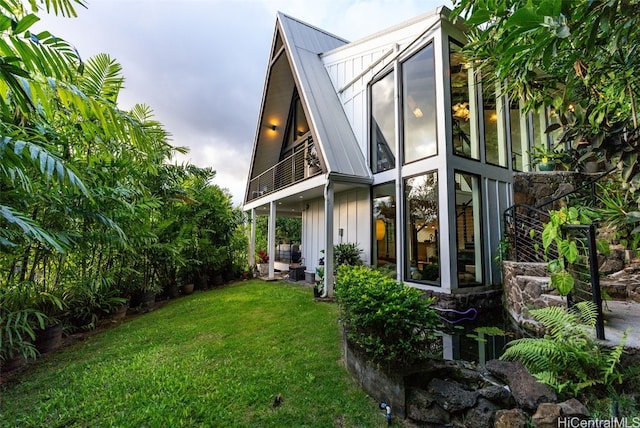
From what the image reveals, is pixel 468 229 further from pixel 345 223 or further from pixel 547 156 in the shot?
pixel 345 223

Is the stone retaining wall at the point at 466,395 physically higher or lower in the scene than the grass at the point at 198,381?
higher

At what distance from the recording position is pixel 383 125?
7594 mm

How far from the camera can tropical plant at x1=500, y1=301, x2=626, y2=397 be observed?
86.5 inches

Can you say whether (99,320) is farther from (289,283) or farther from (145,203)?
(289,283)

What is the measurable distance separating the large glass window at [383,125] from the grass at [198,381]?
14.6 ft

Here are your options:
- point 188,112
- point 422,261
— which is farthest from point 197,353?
point 188,112

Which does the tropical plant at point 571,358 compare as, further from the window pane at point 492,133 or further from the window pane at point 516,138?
the window pane at point 516,138

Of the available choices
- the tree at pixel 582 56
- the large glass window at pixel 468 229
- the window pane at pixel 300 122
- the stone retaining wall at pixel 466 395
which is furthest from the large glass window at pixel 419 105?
the window pane at pixel 300 122

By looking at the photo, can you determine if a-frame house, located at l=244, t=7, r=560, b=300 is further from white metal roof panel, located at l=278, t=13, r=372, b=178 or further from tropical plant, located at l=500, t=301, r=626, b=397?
tropical plant, located at l=500, t=301, r=626, b=397

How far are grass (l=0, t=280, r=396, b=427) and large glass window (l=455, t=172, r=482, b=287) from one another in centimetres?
305

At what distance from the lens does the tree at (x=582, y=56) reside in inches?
62.1

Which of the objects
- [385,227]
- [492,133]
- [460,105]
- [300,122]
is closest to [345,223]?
[385,227]

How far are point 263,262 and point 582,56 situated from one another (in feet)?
40.4

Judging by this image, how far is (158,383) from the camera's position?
289 cm
